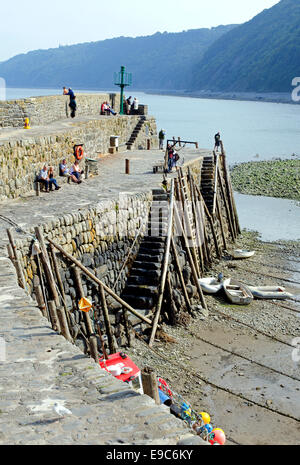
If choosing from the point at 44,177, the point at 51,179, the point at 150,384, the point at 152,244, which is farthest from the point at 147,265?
the point at 150,384

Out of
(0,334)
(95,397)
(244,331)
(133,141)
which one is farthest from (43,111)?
(95,397)

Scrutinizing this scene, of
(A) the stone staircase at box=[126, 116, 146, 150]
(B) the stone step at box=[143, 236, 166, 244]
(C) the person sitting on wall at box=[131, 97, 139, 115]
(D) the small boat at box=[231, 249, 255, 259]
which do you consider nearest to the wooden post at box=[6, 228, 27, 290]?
(B) the stone step at box=[143, 236, 166, 244]

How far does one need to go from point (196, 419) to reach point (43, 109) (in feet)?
54.9

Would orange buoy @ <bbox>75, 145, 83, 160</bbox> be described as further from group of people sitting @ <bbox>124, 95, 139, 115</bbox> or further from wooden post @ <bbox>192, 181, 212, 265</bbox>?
group of people sitting @ <bbox>124, 95, 139, 115</bbox>

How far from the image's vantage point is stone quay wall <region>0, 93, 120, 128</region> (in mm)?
21562

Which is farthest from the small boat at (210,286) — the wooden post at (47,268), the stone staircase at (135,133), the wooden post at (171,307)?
the stone staircase at (135,133)

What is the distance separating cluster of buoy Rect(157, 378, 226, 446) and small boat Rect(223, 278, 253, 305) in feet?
24.4

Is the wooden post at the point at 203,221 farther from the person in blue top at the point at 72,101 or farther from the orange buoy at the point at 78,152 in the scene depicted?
the person in blue top at the point at 72,101

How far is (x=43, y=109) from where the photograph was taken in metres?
23.6

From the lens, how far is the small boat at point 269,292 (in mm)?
20234

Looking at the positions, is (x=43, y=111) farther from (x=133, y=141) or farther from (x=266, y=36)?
(x=266, y=36)

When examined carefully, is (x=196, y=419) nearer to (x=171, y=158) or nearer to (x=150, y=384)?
(x=150, y=384)

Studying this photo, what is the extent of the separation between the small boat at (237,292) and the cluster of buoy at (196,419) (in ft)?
24.4
